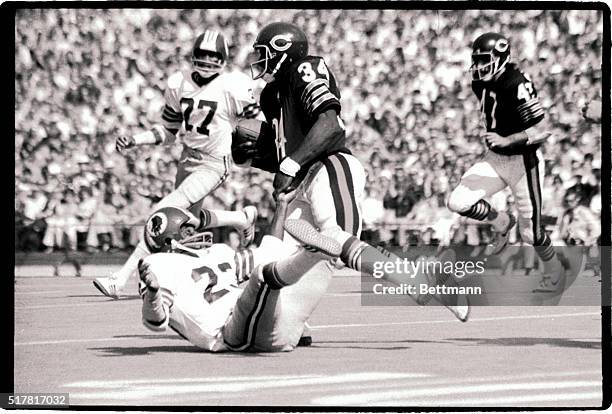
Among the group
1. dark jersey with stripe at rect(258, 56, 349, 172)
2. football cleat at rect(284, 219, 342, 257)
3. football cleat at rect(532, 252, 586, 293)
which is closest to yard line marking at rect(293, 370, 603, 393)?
football cleat at rect(284, 219, 342, 257)

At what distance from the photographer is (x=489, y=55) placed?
6969mm

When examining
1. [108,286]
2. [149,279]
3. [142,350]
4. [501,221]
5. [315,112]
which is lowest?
[108,286]

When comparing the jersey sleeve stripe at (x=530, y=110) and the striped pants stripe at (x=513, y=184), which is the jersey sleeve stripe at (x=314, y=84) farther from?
the striped pants stripe at (x=513, y=184)

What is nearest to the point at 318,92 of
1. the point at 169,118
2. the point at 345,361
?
the point at 345,361

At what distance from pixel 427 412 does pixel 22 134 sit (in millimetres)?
1977

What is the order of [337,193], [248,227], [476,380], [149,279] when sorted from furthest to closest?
[248,227], [337,193], [149,279], [476,380]

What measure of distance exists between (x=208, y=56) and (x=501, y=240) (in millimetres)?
2011

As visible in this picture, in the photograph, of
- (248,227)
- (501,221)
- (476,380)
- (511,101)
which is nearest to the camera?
(476,380)

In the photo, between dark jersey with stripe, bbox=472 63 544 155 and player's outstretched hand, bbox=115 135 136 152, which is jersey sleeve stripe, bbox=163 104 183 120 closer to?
player's outstretched hand, bbox=115 135 136 152

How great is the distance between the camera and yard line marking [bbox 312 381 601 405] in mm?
5422

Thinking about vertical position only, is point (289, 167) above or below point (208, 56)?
below

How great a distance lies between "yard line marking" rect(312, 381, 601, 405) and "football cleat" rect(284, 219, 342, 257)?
679mm

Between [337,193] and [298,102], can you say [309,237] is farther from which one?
[298,102]
